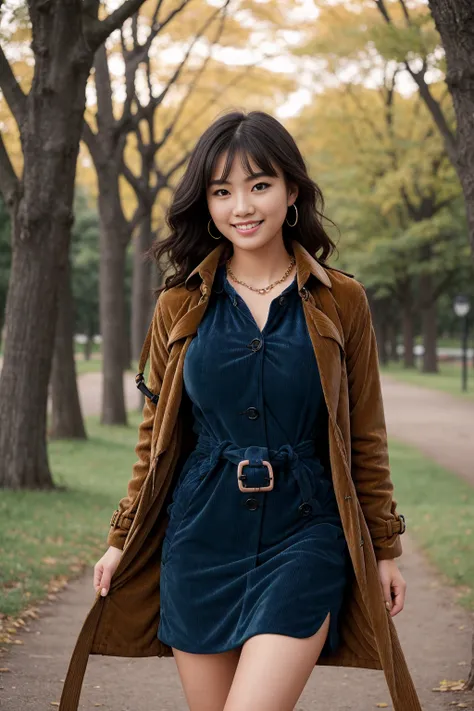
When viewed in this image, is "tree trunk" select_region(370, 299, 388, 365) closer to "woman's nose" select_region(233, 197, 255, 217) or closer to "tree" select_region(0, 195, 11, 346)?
"tree" select_region(0, 195, 11, 346)

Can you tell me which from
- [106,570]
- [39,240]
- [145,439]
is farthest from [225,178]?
[39,240]

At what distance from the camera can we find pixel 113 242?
18.2m

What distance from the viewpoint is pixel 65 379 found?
15.4 m

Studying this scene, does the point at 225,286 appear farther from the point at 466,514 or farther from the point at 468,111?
the point at 466,514

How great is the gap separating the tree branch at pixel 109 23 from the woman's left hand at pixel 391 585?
7615 millimetres

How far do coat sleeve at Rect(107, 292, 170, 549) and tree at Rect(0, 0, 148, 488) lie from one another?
22.8ft

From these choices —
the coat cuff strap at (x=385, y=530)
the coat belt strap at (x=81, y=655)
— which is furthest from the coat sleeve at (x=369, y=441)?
the coat belt strap at (x=81, y=655)

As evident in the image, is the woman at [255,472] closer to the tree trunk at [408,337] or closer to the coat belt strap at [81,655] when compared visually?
the coat belt strap at [81,655]

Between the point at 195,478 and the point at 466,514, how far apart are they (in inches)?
321

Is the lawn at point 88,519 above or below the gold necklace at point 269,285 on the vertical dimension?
below

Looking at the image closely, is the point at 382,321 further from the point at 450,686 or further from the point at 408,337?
the point at 450,686

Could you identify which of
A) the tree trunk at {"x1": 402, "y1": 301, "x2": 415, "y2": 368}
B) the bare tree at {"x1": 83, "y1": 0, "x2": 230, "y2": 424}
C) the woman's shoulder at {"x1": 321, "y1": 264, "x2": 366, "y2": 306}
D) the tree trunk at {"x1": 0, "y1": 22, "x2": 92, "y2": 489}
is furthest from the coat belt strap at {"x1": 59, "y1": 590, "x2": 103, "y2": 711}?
the tree trunk at {"x1": 402, "y1": 301, "x2": 415, "y2": 368}

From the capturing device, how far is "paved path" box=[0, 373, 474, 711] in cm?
519

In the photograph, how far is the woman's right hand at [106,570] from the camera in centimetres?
327
